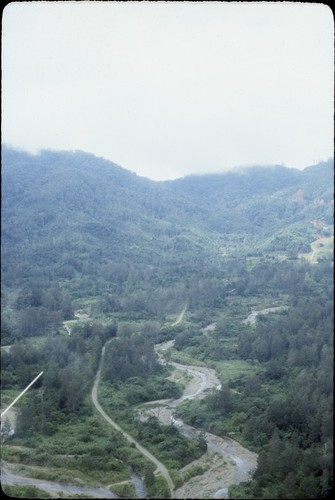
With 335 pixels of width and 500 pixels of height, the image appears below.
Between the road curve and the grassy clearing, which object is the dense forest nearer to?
the grassy clearing

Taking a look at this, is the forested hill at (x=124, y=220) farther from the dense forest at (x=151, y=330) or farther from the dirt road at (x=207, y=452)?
the dirt road at (x=207, y=452)

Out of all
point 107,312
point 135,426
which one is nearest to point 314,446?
point 135,426

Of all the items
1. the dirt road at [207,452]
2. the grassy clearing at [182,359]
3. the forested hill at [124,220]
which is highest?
the forested hill at [124,220]

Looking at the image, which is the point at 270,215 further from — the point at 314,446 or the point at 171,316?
the point at 314,446

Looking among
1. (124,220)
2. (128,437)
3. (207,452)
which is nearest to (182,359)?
(124,220)

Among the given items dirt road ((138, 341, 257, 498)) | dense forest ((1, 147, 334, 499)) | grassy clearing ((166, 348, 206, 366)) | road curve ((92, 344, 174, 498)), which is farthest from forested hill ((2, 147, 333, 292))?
dirt road ((138, 341, 257, 498))

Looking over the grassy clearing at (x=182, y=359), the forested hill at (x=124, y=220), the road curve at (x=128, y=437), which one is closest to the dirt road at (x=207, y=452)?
the grassy clearing at (x=182, y=359)
